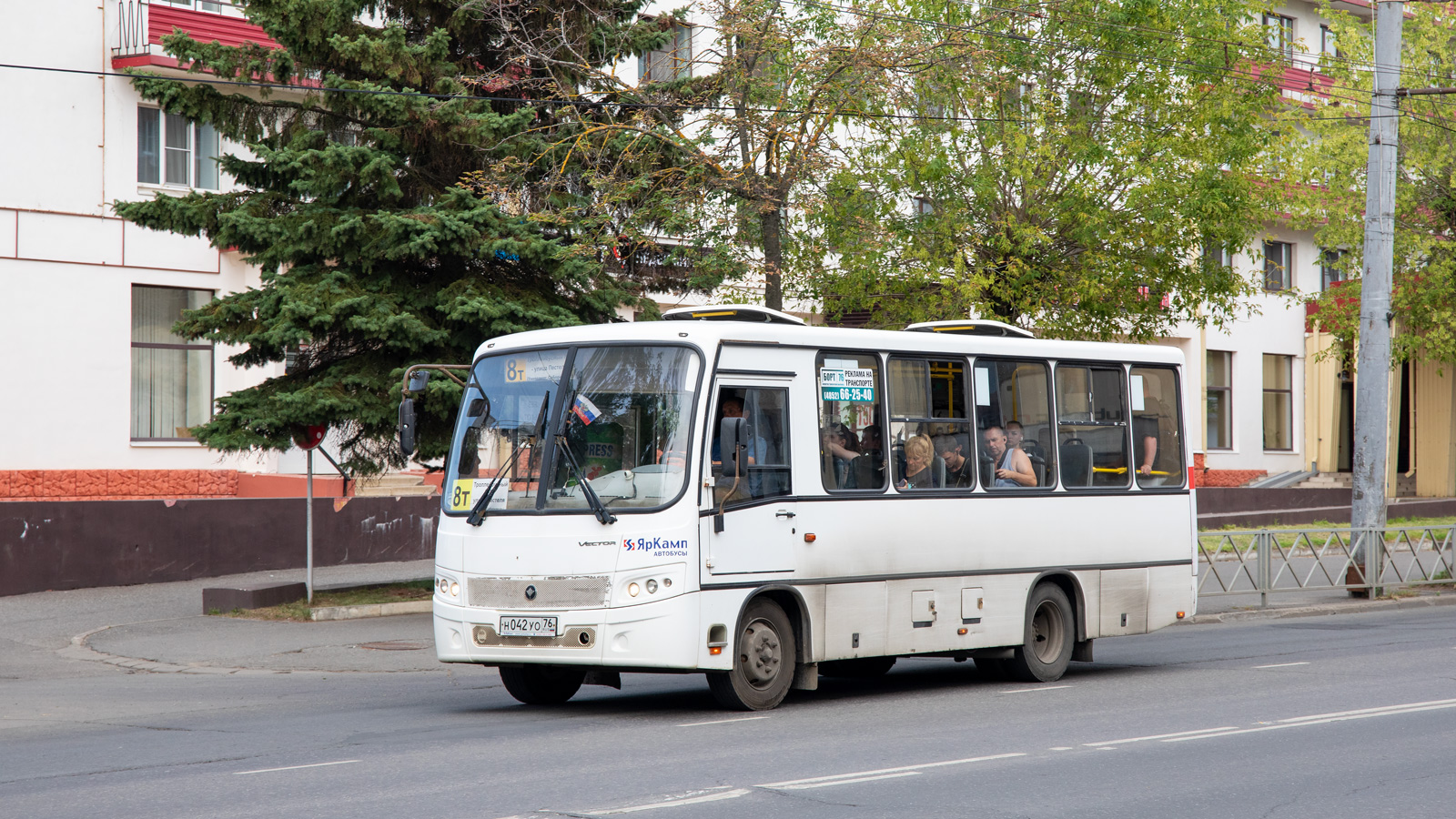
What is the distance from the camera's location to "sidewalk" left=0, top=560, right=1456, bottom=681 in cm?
1554

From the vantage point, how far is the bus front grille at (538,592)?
10.5 m

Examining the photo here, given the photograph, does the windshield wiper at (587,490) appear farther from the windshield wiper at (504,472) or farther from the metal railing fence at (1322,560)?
the metal railing fence at (1322,560)

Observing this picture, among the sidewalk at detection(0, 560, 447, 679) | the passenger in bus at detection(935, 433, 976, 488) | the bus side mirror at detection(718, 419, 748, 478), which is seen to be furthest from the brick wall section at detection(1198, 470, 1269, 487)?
the bus side mirror at detection(718, 419, 748, 478)

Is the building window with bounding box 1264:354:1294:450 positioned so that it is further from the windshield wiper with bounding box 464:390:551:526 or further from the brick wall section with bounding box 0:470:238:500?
Answer: the windshield wiper with bounding box 464:390:551:526

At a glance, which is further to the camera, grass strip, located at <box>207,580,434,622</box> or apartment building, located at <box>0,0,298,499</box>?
apartment building, located at <box>0,0,298,499</box>

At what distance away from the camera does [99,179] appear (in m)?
27.8

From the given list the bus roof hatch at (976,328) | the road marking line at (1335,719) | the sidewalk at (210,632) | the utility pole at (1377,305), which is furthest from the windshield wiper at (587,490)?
the utility pole at (1377,305)

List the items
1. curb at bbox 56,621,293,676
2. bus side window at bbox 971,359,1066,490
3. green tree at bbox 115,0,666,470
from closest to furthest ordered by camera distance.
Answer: bus side window at bbox 971,359,1066,490, curb at bbox 56,621,293,676, green tree at bbox 115,0,666,470

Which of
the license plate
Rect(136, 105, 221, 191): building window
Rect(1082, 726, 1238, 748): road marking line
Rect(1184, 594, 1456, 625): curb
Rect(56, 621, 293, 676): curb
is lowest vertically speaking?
Rect(1184, 594, 1456, 625): curb

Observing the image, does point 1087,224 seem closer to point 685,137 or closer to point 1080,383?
point 685,137

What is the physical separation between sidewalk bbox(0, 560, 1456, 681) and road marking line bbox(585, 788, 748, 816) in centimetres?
798

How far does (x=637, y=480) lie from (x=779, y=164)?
27.6 ft

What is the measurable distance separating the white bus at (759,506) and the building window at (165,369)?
1912 cm

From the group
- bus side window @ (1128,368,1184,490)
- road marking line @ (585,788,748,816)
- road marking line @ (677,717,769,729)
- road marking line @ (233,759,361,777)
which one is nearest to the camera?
road marking line @ (585,788,748,816)
